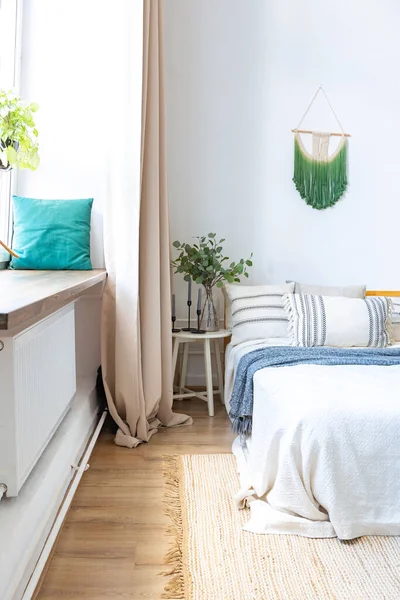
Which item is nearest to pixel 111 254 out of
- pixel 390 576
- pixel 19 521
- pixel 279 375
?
pixel 279 375

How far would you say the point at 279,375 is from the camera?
2537 millimetres

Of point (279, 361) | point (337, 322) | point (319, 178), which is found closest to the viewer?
point (279, 361)

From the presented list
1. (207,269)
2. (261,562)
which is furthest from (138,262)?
(261,562)

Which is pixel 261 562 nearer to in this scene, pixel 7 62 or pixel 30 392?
pixel 30 392

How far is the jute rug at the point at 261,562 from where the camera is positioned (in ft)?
5.57

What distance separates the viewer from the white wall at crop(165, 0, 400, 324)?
3.78m

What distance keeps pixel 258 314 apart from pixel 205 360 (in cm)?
43

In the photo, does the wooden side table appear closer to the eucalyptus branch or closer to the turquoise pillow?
the eucalyptus branch

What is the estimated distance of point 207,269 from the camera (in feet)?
11.4

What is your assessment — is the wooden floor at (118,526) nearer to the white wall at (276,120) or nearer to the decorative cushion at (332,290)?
the decorative cushion at (332,290)

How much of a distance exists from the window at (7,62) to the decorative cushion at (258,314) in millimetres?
1327

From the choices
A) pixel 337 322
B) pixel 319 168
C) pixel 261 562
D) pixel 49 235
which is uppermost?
pixel 319 168

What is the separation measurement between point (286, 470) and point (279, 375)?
1.66 feet

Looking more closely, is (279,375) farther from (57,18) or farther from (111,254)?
(57,18)
